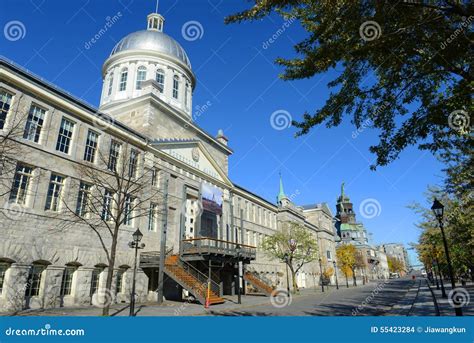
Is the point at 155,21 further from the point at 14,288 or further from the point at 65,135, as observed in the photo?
the point at 14,288

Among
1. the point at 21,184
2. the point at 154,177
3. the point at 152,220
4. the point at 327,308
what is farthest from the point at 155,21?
the point at 327,308

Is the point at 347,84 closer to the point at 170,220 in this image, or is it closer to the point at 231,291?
the point at 170,220

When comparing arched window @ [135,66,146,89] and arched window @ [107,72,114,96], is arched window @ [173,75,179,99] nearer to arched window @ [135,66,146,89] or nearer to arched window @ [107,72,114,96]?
arched window @ [135,66,146,89]

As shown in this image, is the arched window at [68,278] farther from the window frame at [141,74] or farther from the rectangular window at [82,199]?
the window frame at [141,74]

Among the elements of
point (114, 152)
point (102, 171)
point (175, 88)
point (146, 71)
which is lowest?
point (102, 171)

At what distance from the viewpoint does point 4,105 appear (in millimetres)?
15633

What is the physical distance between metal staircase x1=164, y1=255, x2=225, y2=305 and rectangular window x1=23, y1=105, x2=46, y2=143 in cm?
1147

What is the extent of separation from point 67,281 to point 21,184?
5858mm

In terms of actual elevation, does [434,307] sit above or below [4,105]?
below

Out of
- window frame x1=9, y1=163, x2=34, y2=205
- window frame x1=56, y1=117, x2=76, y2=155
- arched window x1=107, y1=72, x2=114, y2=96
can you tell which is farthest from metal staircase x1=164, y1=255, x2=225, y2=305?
arched window x1=107, y1=72, x2=114, y2=96

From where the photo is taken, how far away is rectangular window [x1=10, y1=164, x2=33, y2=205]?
15.5 m

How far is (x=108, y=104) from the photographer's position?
33.7 meters

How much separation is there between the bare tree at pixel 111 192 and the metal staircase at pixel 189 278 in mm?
3787

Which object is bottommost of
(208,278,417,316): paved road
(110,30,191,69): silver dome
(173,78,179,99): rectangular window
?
(208,278,417,316): paved road
